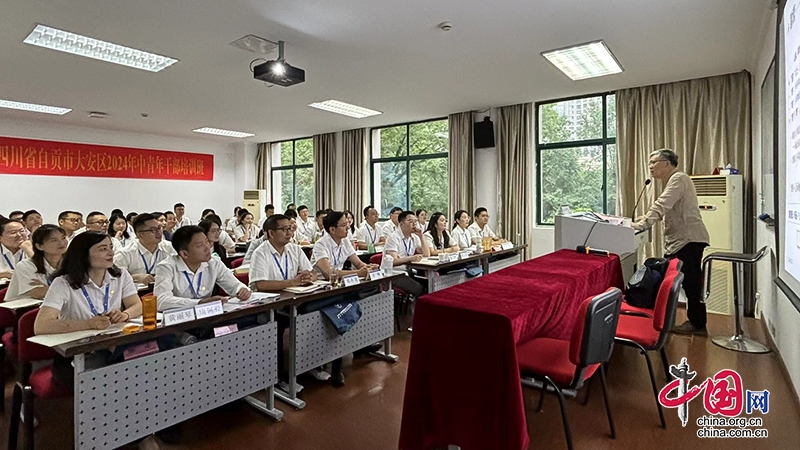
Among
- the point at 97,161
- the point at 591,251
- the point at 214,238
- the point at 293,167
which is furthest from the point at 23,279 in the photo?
the point at 293,167

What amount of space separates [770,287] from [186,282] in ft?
14.4

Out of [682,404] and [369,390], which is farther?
[369,390]

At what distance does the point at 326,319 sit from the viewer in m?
2.85

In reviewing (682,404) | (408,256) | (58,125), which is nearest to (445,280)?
(408,256)

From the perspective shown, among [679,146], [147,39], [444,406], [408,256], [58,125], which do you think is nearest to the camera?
[444,406]

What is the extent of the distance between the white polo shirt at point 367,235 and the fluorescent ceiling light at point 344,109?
A: 1.72 meters

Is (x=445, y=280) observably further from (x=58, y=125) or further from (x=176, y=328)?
(x=58, y=125)

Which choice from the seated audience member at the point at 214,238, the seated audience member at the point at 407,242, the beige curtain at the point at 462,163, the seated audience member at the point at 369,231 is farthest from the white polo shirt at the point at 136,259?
the beige curtain at the point at 462,163

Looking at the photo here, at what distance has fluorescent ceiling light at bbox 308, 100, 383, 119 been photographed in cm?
633

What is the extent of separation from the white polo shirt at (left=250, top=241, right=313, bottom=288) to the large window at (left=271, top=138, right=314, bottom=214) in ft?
20.9

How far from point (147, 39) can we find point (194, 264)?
92.0 inches

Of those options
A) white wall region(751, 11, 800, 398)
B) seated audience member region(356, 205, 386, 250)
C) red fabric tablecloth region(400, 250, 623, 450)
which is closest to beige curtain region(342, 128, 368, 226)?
seated audience member region(356, 205, 386, 250)

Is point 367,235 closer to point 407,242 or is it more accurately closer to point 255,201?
point 407,242

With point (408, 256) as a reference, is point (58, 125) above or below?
above
